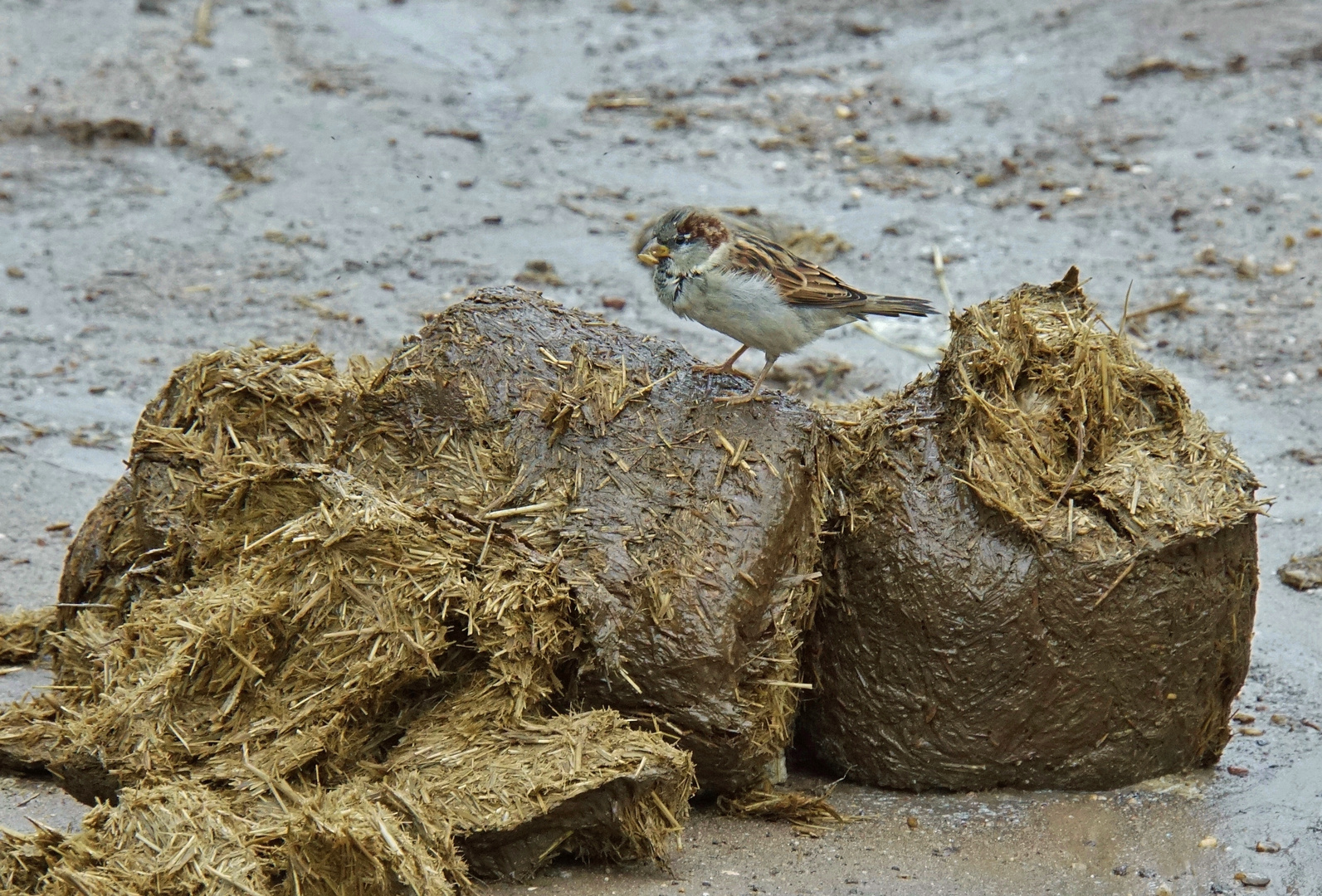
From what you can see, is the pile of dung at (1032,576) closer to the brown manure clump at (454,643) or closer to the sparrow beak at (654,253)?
the brown manure clump at (454,643)

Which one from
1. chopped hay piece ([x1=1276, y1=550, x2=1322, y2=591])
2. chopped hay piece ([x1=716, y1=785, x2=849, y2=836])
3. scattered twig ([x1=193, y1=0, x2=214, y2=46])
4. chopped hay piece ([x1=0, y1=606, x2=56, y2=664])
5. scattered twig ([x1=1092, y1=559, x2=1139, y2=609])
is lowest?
chopped hay piece ([x1=0, y1=606, x2=56, y2=664])

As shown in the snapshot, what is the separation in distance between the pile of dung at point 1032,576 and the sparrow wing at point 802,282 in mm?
339

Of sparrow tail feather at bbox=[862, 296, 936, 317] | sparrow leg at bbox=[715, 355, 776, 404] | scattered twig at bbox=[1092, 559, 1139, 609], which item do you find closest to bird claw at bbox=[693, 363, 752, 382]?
sparrow leg at bbox=[715, 355, 776, 404]

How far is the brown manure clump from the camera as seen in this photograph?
4141 millimetres

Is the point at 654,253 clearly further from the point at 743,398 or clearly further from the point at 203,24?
the point at 203,24

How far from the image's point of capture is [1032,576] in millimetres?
4785

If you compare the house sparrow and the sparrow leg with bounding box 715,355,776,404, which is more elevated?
the house sparrow

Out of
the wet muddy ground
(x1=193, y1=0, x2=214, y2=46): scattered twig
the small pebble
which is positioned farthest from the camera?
(x1=193, y1=0, x2=214, y2=46): scattered twig

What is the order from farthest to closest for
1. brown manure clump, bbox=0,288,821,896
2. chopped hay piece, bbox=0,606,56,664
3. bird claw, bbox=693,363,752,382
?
1. chopped hay piece, bbox=0,606,56,664
2. bird claw, bbox=693,363,752,382
3. brown manure clump, bbox=0,288,821,896

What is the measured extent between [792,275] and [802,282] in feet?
0.16

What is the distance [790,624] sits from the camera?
4812 millimetres

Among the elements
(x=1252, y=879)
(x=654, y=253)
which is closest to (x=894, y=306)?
(x=654, y=253)

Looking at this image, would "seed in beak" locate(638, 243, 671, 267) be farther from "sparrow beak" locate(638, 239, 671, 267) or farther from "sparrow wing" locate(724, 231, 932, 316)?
"sparrow wing" locate(724, 231, 932, 316)

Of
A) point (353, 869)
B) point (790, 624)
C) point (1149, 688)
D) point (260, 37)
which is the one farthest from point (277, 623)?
point (260, 37)
